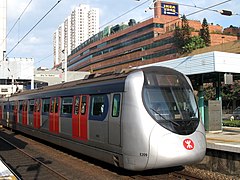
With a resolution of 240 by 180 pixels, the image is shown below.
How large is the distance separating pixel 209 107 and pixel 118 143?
411 inches

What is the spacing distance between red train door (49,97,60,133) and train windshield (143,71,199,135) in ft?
18.8

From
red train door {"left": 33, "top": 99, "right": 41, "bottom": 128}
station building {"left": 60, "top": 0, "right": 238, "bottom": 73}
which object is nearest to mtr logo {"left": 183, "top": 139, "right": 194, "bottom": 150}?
red train door {"left": 33, "top": 99, "right": 41, "bottom": 128}

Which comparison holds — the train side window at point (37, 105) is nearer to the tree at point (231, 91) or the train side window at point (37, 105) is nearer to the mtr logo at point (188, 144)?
the mtr logo at point (188, 144)

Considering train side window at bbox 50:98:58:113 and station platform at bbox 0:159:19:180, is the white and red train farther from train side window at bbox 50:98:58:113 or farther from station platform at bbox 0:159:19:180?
station platform at bbox 0:159:19:180

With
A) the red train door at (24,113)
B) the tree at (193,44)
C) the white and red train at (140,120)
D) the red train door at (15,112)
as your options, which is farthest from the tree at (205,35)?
the white and red train at (140,120)

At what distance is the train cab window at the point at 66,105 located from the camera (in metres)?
11.5

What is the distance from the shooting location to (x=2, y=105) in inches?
1025

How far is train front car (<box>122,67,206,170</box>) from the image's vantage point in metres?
7.59

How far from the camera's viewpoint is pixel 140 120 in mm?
7707

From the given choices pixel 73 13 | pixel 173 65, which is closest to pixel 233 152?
pixel 173 65

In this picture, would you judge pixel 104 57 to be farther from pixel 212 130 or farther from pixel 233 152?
pixel 233 152

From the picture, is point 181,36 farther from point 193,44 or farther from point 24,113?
point 24,113

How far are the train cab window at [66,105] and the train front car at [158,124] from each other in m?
3.87

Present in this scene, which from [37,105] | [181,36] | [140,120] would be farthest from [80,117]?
[181,36]
